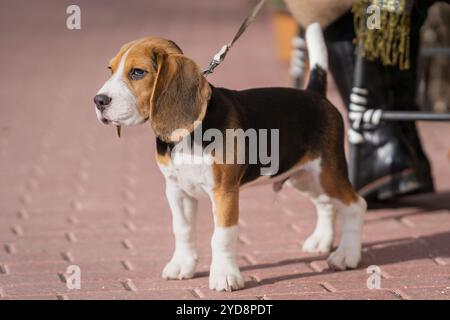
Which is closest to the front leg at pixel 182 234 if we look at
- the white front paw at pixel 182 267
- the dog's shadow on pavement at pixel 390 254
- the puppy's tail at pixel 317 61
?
the white front paw at pixel 182 267

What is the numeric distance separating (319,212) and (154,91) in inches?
48.1

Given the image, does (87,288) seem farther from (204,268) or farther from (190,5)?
(190,5)

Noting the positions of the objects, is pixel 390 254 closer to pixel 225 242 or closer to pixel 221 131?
pixel 225 242

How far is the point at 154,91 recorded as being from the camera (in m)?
3.72

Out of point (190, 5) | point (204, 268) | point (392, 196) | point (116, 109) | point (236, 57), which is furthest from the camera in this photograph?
point (190, 5)

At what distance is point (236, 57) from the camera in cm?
1028

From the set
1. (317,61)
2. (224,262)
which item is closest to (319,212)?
(317,61)

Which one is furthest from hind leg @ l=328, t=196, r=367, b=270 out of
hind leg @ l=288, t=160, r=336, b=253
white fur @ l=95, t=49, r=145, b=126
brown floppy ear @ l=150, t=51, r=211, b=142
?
white fur @ l=95, t=49, r=145, b=126

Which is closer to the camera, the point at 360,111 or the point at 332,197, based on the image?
the point at 332,197

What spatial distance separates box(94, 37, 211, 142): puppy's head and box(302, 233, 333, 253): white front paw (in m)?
1.09

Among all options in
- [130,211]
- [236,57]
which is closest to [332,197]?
[130,211]

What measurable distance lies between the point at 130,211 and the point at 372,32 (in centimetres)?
159

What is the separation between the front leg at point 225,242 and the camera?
389cm

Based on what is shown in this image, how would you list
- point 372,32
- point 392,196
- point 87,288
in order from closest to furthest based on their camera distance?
point 87,288, point 372,32, point 392,196
